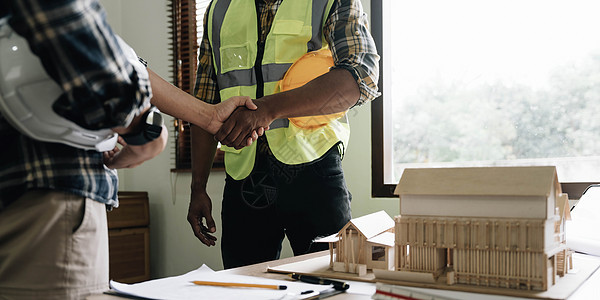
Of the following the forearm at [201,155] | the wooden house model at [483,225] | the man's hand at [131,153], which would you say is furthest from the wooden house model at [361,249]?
the forearm at [201,155]

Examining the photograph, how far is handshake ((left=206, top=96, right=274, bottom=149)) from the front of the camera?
1478 millimetres

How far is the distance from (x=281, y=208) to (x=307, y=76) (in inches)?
15.8

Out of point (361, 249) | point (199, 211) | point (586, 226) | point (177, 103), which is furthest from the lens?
point (199, 211)

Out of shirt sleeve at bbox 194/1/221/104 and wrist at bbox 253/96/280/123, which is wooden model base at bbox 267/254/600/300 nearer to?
wrist at bbox 253/96/280/123

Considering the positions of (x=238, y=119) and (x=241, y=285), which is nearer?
(x=241, y=285)

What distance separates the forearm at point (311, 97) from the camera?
1.52m

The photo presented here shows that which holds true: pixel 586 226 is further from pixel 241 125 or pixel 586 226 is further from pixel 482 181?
pixel 241 125

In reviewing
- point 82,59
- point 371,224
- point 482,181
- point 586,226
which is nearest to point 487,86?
point 586,226

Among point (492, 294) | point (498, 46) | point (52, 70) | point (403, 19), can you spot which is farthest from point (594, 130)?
point (52, 70)

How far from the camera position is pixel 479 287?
812 millimetres

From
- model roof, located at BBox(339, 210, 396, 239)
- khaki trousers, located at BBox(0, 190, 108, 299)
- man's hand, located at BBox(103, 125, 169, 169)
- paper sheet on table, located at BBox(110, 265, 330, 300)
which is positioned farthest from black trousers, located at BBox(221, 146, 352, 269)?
khaki trousers, located at BBox(0, 190, 108, 299)

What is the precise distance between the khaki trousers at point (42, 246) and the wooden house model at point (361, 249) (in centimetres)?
49

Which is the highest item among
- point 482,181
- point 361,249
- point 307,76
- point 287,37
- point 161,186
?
point 287,37

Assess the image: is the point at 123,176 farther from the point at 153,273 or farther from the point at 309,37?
the point at 309,37
